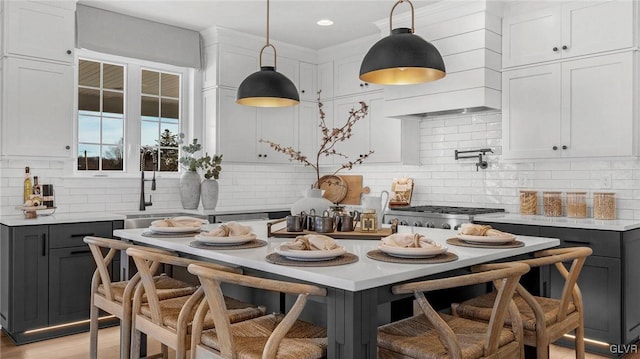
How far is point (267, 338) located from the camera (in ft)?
6.51

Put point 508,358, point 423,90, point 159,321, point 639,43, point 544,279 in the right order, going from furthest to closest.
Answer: point 423,90, point 639,43, point 544,279, point 159,321, point 508,358

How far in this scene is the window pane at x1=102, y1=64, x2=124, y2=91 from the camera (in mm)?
4902

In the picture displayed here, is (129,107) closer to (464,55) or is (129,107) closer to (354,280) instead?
(464,55)

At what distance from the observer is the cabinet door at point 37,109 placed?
402 cm

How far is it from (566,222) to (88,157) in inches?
162

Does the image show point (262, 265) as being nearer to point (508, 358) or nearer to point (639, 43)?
point (508, 358)

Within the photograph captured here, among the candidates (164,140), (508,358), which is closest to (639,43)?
(508,358)

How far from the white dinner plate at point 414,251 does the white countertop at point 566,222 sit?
2032 mm

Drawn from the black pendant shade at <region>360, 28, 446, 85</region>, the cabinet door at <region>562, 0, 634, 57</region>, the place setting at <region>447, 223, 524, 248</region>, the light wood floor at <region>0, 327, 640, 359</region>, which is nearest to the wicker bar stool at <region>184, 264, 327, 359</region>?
the place setting at <region>447, 223, 524, 248</region>

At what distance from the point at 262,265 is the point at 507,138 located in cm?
311

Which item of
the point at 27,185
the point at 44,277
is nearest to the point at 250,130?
the point at 27,185

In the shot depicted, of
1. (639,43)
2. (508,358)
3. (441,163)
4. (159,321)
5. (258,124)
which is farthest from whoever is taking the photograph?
(258,124)

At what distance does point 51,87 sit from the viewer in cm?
421

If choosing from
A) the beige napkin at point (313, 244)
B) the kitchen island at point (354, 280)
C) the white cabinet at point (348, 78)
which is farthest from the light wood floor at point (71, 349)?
the white cabinet at point (348, 78)
